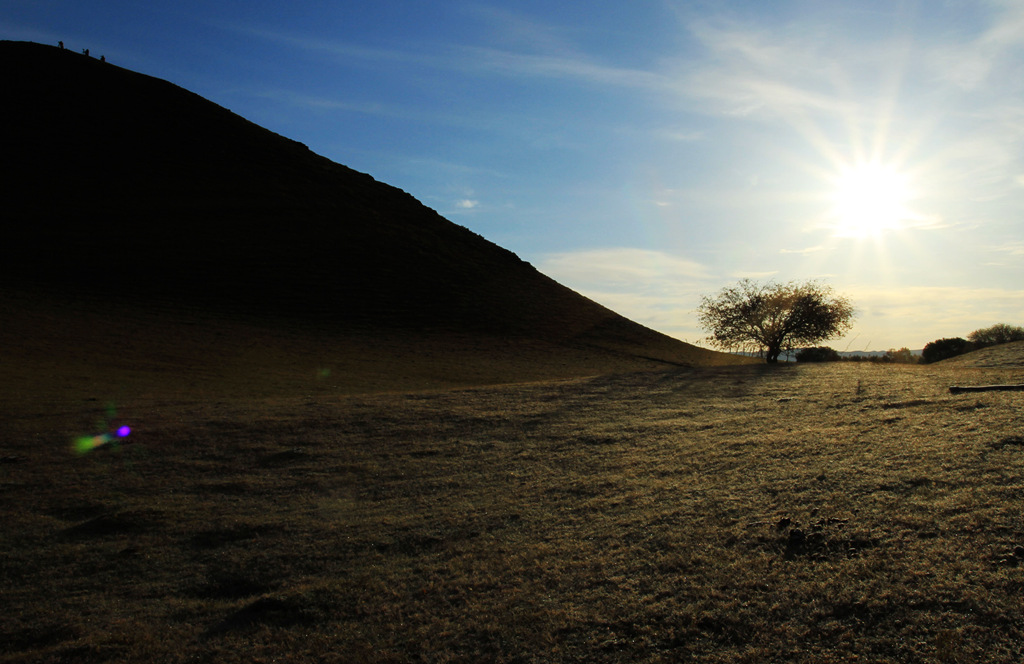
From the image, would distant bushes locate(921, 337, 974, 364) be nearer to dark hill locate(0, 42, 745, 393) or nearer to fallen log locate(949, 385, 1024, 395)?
dark hill locate(0, 42, 745, 393)

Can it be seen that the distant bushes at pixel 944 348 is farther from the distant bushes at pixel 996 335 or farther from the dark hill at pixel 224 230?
the dark hill at pixel 224 230

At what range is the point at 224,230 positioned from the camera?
46781 millimetres

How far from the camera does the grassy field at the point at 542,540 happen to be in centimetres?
445

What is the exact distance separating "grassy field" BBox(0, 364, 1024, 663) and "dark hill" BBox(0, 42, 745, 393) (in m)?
27.9

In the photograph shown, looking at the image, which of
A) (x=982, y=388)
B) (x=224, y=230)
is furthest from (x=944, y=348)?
(x=224, y=230)

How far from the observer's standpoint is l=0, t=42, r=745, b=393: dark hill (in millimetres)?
39594

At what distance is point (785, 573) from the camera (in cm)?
496

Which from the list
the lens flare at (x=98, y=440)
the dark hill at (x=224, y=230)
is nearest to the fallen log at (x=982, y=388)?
the lens flare at (x=98, y=440)

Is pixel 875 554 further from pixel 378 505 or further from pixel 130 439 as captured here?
pixel 130 439

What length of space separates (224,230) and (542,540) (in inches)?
1850

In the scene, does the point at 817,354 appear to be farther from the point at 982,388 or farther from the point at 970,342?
the point at 982,388

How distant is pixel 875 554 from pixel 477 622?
10.7 ft

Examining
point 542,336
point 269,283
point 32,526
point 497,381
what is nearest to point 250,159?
point 269,283

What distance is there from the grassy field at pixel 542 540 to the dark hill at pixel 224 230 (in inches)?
1099
